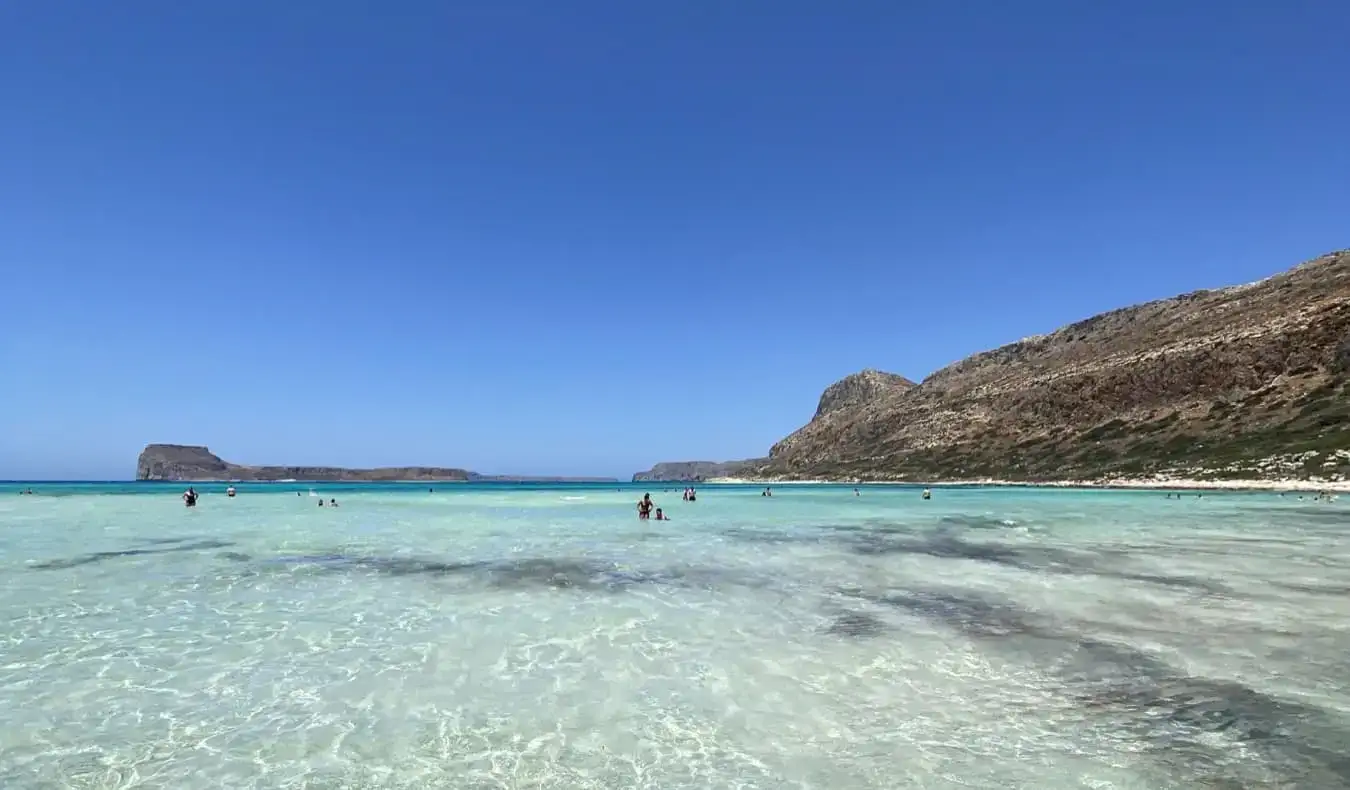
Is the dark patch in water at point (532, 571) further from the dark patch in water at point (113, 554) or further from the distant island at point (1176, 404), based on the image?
the distant island at point (1176, 404)

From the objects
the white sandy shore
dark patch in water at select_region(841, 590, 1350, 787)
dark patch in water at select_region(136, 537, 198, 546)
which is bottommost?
dark patch in water at select_region(841, 590, 1350, 787)

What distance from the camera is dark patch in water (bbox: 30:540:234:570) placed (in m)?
29.3

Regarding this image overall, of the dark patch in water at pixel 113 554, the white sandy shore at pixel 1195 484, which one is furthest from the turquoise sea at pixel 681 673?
the white sandy shore at pixel 1195 484

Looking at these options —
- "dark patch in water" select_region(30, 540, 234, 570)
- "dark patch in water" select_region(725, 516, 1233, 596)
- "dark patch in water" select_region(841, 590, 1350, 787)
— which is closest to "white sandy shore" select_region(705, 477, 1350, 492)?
"dark patch in water" select_region(725, 516, 1233, 596)

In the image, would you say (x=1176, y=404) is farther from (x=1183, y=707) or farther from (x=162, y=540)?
(x=162, y=540)

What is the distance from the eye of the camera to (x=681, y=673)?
14.0 metres

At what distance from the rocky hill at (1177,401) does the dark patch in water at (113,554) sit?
4531 inches

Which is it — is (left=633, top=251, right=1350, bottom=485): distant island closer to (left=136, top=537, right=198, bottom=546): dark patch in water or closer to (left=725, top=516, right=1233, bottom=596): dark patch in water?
(left=725, top=516, right=1233, bottom=596): dark patch in water

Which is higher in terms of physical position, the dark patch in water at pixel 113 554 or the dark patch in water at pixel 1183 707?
the dark patch in water at pixel 113 554

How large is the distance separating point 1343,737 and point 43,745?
721 inches

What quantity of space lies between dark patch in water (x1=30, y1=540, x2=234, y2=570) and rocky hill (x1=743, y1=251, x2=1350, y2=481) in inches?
4531

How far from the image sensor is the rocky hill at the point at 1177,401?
362ft

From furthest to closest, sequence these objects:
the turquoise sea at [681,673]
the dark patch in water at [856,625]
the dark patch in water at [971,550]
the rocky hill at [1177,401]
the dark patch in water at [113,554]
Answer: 1. the rocky hill at [1177,401]
2. the dark patch in water at [113,554]
3. the dark patch in water at [971,550]
4. the dark patch in water at [856,625]
5. the turquoise sea at [681,673]

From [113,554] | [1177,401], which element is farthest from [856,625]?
[1177,401]
